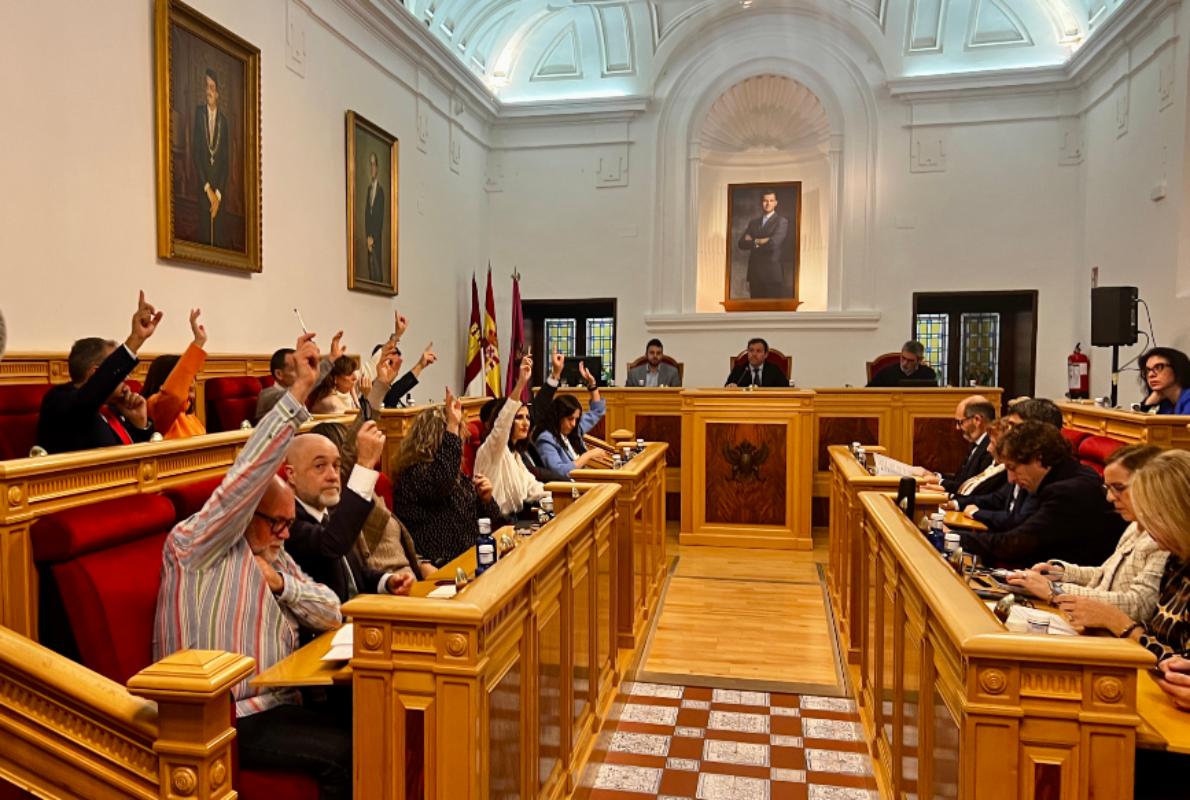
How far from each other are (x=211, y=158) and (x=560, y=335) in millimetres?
6806

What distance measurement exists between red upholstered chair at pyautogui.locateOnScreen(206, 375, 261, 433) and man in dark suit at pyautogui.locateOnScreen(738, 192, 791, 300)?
25.1 ft

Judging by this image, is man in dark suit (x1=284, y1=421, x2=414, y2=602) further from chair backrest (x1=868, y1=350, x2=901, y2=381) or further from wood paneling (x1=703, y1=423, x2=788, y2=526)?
chair backrest (x1=868, y1=350, x2=901, y2=381)

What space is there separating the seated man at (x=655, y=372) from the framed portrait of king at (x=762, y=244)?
6.85 ft

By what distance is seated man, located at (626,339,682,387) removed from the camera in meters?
10.2

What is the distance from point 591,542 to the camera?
3.40 m

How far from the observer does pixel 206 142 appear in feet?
20.8

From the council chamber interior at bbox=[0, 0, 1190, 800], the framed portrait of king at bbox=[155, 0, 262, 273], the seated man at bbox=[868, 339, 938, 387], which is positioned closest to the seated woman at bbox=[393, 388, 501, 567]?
the council chamber interior at bbox=[0, 0, 1190, 800]

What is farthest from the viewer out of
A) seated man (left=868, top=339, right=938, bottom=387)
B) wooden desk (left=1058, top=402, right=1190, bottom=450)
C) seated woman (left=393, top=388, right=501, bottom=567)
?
seated man (left=868, top=339, right=938, bottom=387)

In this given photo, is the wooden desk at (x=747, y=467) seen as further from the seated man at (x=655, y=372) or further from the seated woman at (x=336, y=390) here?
the seated woman at (x=336, y=390)

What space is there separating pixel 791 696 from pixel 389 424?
3849 millimetres

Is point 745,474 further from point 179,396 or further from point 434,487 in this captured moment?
point 179,396

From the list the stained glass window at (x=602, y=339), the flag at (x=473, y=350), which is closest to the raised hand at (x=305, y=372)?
the flag at (x=473, y=350)

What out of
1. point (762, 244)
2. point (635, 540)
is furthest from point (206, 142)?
point (762, 244)

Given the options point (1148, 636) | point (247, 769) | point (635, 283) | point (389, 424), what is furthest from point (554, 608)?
point (635, 283)
